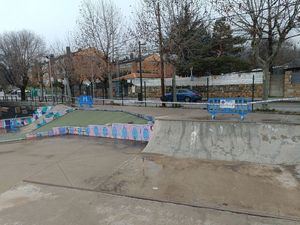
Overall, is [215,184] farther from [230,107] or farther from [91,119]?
[91,119]

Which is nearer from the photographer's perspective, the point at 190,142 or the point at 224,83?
the point at 190,142

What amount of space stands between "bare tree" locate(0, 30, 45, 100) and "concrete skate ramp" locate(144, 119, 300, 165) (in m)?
37.9

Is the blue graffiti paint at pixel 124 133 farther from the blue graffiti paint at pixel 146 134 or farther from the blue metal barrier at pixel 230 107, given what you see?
the blue metal barrier at pixel 230 107

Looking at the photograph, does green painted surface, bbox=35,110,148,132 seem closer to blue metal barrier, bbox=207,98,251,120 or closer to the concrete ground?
blue metal barrier, bbox=207,98,251,120

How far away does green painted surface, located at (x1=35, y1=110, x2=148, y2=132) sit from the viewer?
46.8 ft

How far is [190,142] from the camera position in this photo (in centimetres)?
859

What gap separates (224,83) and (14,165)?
23.6m

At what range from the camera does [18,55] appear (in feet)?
132

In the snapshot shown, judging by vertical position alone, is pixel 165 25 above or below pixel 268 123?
above

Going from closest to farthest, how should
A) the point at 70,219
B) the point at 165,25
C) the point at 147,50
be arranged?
the point at 70,219 < the point at 165,25 < the point at 147,50

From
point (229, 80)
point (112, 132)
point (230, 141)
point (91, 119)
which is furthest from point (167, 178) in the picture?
point (229, 80)

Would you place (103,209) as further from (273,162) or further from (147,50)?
(147,50)

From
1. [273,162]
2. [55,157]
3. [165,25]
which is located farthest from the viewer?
[165,25]

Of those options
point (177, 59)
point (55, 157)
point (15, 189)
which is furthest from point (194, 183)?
point (177, 59)
